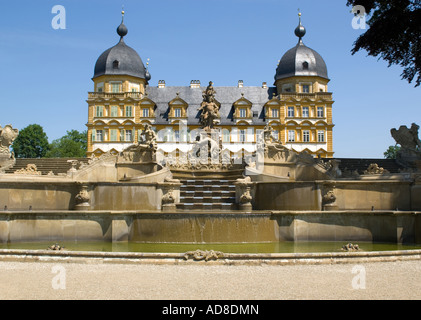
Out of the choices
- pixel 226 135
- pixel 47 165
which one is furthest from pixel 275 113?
pixel 47 165

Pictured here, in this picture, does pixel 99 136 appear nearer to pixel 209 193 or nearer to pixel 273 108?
pixel 273 108

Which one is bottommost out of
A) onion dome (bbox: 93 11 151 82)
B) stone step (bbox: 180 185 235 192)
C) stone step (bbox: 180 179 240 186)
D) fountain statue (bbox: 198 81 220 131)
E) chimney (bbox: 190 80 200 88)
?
stone step (bbox: 180 185 235 192)

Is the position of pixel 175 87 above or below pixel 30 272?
above

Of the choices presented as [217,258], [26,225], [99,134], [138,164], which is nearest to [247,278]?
[217,258]

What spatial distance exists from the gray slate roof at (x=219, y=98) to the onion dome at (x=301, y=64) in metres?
5.20

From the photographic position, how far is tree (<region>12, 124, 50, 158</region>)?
8512 centimetres

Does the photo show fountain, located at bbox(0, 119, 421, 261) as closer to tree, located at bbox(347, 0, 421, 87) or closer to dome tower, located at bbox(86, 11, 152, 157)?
tree, located at bbox(347, 0, 421, 87)

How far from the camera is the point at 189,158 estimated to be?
2775cm

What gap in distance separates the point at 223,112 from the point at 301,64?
1607cm

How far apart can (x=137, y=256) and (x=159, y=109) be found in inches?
2713

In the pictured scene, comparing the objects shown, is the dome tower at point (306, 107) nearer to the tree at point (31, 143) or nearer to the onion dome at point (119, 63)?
the onion dome at point (119, 63)

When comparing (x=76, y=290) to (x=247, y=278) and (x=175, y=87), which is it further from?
(x=175, y=87)

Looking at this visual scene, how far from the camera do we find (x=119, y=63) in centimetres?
7469

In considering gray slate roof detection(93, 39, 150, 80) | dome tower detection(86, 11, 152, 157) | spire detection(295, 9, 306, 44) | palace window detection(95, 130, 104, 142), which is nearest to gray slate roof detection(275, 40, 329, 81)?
spire detection(295, 9, 306, 44)
